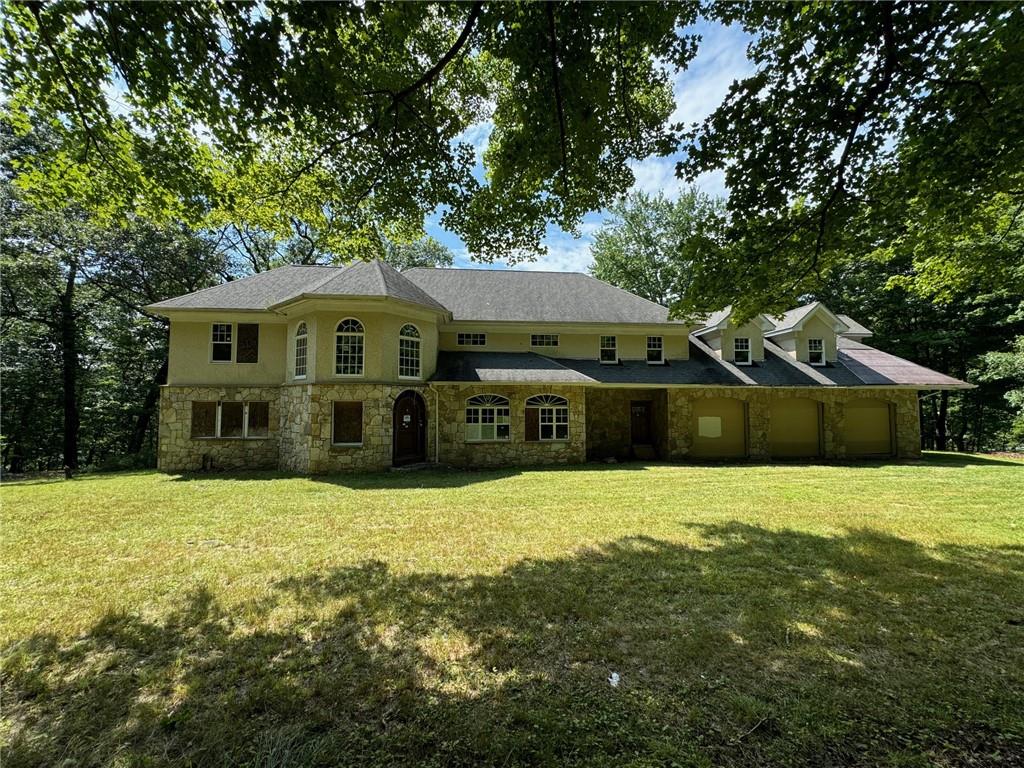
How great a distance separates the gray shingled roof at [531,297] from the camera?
1784 cm

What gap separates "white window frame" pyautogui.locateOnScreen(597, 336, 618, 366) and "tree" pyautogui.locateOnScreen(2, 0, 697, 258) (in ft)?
33.8

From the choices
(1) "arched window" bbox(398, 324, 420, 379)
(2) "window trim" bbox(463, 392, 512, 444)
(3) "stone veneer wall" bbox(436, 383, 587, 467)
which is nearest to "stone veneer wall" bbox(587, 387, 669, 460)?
(3) "stone veneer wall" bbox(436, 383, 587, 467)

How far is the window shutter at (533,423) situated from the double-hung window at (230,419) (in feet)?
31.4

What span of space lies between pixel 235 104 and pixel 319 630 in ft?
21.3

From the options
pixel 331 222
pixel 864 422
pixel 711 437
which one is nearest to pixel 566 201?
pixel 331 222

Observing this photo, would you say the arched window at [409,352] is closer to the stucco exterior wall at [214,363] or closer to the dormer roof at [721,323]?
the stucco exterior wall at [214,363]

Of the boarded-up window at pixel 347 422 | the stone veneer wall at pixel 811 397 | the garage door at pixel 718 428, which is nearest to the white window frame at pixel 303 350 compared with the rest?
the boarded-up window at pixel 347 422

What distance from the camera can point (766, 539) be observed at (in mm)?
6430

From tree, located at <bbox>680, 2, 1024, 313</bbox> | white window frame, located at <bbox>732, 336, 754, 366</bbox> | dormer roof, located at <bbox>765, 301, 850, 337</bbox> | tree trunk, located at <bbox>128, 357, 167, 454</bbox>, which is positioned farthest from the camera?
tree trunk, located at <bbox>128, 357, 167, 454</bbox>

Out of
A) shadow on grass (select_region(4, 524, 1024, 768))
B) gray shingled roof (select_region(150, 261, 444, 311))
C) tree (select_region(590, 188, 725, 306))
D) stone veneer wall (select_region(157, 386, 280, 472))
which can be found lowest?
shadow on grass (select_region(4, 524, 1024, 768))

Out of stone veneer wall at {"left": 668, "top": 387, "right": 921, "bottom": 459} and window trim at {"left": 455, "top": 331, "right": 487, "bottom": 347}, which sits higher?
window trim at {"left": 455, "top": 331, "right": 487, "bottom": 347}

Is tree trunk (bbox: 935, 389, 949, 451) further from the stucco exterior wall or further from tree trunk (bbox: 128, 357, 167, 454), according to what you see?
tree trunk (bbox: 128, 357, 167, 454)

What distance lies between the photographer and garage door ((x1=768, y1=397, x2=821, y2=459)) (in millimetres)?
17641

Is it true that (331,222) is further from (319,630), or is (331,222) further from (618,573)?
(618,573)
